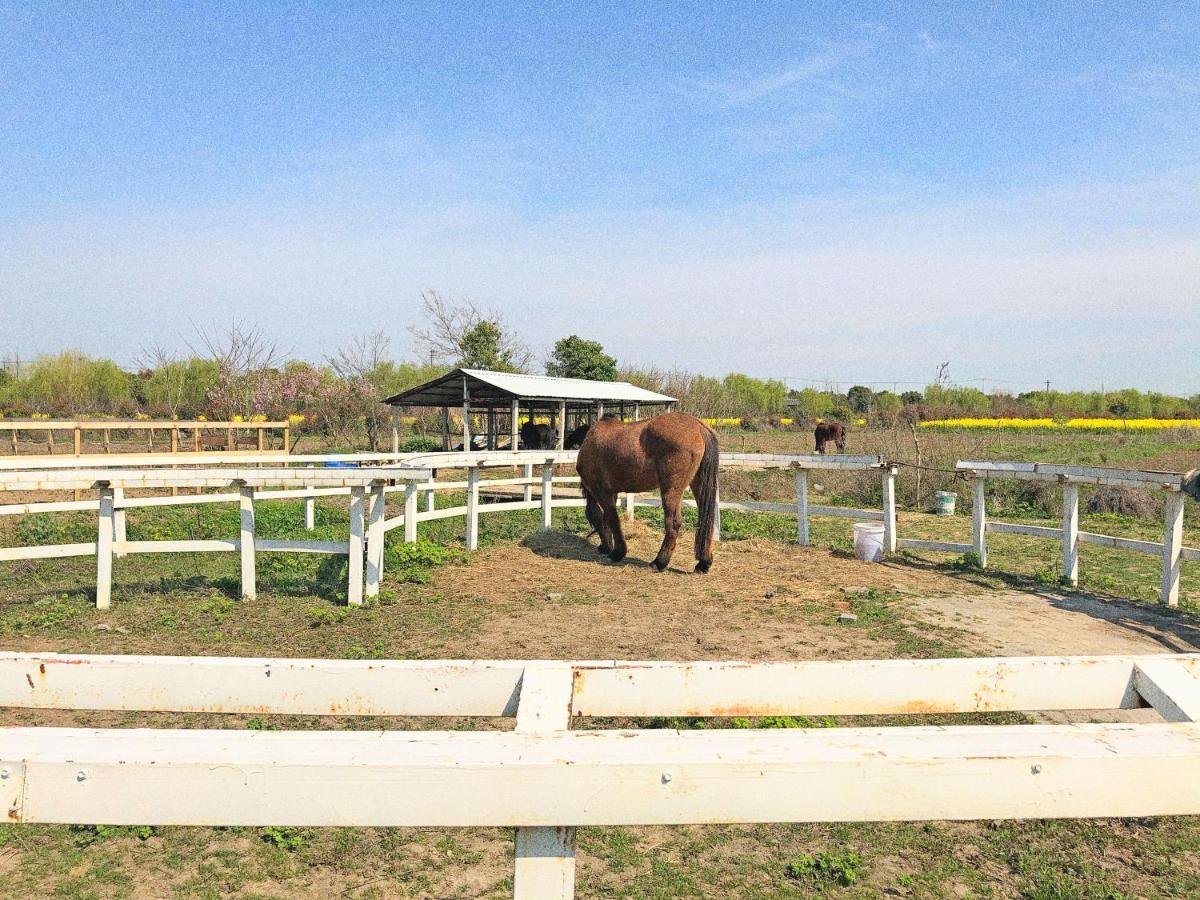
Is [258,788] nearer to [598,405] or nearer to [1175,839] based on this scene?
[1175,839]

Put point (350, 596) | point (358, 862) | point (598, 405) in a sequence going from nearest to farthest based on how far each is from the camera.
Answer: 1. point (358, 862)
2. point (350, 596)
3. point (598, 405)

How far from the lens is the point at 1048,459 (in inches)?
914

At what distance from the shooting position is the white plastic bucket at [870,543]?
869 centimetres

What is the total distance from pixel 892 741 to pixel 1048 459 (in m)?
25.6

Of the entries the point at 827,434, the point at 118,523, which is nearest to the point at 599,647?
the point at 118,523

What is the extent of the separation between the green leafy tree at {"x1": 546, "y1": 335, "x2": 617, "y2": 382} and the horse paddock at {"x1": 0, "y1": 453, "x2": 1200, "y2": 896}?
25.5 metres

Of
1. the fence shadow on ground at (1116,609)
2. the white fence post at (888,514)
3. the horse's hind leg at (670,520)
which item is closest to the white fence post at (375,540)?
the horse's hind leg at (670,520)

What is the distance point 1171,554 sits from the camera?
6.75 m

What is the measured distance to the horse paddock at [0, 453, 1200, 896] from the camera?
2818 mm

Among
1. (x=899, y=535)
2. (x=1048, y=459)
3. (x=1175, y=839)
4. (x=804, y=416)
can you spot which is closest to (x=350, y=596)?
(x=1175, y=839)

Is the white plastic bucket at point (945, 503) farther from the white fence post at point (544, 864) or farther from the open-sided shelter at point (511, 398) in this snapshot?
the white fence post at point (544, 864)

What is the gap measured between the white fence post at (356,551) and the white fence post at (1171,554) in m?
6.86

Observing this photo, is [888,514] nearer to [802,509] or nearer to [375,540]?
[802,509]

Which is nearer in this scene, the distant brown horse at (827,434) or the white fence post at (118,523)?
the white fence post at (118,523)
